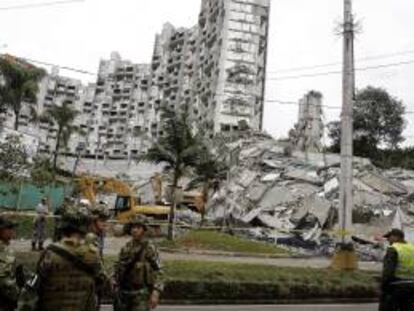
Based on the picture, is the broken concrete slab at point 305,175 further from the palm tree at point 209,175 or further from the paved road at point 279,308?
the paved road at point 279,308

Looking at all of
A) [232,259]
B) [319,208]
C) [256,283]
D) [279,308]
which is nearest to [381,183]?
[319,208]

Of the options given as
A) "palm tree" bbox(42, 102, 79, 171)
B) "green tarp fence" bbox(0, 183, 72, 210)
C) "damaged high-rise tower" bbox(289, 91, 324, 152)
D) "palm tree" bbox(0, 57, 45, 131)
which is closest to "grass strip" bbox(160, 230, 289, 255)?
"green tarp fence" bbox(0, 183, 72, 210)

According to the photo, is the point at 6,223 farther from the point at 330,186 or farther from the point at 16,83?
the point at 16,83

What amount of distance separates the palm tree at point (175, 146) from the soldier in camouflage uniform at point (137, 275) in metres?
26.3

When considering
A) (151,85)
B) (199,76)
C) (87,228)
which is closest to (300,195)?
(87,228)

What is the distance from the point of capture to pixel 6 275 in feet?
20.9

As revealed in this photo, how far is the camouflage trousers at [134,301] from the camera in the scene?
7.88m

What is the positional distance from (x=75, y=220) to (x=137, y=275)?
2.29 m

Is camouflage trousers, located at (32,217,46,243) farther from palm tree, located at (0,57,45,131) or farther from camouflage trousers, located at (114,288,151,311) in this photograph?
palm tree, located at (0,57,45,131)

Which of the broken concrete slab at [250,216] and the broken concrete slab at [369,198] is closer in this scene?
the broken concrete slab at [250,216]

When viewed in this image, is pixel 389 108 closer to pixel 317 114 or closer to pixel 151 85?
pixel 317 114

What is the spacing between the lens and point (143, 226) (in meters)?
8.02

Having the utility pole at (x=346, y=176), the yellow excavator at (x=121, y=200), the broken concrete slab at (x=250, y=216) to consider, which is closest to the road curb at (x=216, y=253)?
the utility pole at (x=346, y=176)

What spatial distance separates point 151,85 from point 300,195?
96008mm
